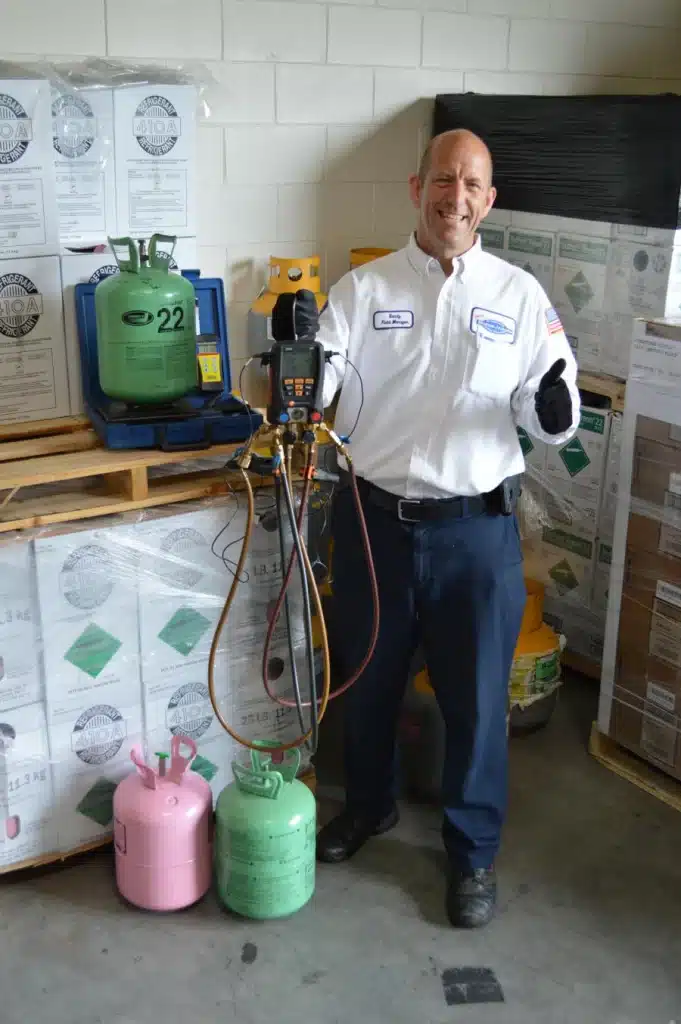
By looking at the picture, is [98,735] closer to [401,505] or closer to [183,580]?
[183,580]

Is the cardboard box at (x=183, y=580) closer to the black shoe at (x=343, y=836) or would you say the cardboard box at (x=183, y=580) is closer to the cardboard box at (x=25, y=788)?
the cardboard box at (x=25, y=788)

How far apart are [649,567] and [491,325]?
2.94 ft

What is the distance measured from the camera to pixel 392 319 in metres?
2.32

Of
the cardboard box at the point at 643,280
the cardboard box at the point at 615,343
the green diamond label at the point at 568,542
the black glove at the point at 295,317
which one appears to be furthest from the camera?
the green diamond label at the point at 568,542

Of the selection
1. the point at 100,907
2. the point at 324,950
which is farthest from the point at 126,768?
the point at 324,950

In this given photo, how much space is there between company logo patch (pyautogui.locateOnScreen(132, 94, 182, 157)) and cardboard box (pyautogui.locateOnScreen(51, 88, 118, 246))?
79 mm

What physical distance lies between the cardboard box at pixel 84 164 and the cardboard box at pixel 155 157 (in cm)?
3

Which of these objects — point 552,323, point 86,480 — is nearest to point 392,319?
point 552,323

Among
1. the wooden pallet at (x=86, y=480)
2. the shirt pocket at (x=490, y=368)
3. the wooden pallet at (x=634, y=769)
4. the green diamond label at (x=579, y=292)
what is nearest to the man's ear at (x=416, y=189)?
the shirt pocket at (x=490, y=368)

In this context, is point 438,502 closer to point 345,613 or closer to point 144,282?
point 345,613

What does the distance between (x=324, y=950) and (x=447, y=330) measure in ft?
4.52

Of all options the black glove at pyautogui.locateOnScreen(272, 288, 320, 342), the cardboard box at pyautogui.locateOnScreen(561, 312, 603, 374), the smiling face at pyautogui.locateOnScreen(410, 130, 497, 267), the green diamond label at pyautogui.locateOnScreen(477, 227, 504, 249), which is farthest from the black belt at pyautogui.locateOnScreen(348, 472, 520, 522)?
the green diamond label at pyautogui.locateOnScreen(477, 227, 504, 249)

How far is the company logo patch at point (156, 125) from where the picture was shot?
268cm

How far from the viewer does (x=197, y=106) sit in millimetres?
2932
